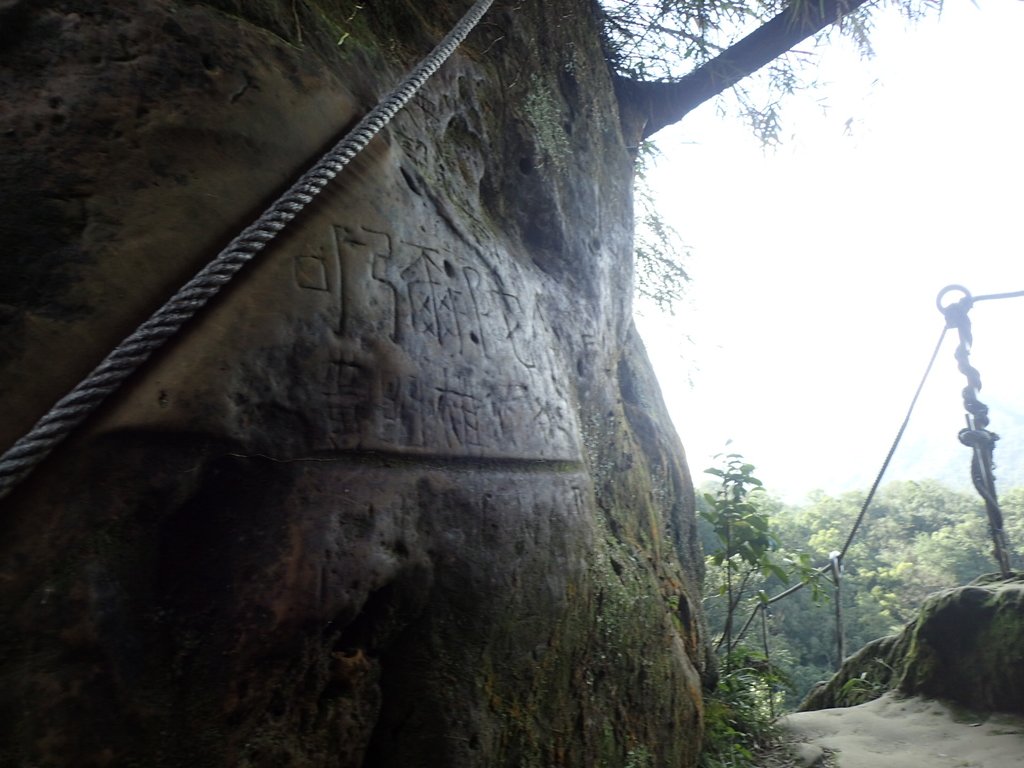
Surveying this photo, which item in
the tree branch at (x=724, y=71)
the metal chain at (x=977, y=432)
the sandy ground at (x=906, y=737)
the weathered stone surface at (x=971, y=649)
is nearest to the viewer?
the sandy ground at (x=906, y=737)

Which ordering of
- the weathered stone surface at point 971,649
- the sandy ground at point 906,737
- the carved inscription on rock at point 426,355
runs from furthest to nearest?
the weathered stone surface at point 971,649
the sandy ground at point 906,737
the carved inscription on rock at point 426,355

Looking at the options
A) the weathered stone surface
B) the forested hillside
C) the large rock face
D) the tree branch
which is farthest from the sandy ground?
the forested hillside

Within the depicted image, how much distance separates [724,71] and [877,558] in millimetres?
22595

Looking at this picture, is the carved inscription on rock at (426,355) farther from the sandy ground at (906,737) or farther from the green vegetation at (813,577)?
the sandy ground at (906,737)

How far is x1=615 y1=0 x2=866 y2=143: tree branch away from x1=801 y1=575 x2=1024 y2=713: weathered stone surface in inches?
110

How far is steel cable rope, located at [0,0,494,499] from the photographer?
0.89m

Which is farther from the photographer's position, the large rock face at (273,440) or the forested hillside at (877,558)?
the forested hillside at (877,558)

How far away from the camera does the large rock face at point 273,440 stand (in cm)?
97

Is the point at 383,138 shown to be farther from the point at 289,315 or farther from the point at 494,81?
the point at 494,81

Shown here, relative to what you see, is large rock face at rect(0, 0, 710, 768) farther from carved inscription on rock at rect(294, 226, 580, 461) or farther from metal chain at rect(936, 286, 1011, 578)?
metal chain at rect(936, 286, 1011, 578)

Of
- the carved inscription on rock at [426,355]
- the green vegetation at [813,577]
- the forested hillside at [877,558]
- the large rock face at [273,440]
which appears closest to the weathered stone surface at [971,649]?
the green vegetation at [813,577]

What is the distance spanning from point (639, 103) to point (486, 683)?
9.77 ft

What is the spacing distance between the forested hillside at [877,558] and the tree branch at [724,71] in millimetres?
11044

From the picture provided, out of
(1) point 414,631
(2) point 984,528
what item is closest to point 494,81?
(1) point 414,631
